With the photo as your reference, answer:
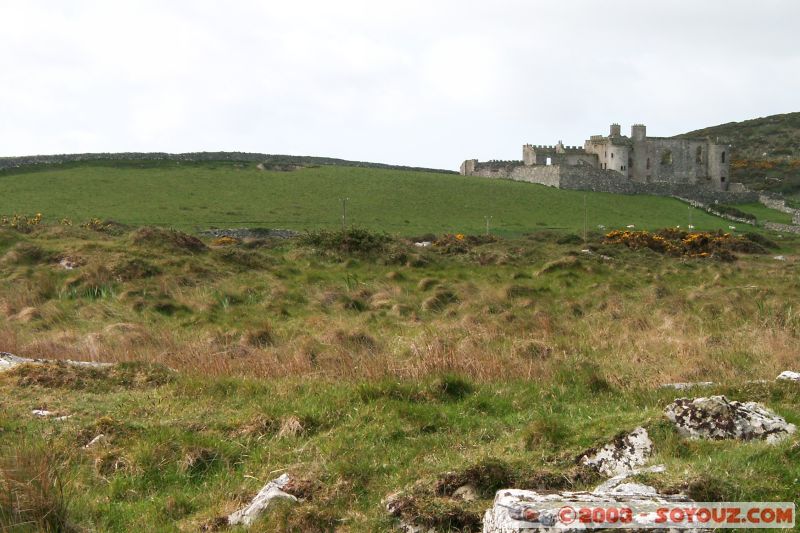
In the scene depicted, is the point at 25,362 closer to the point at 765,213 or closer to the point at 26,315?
the point at 26,315

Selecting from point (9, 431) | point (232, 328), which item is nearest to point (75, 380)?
A: point (9, 431)

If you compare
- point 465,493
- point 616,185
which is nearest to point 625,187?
point 616,185

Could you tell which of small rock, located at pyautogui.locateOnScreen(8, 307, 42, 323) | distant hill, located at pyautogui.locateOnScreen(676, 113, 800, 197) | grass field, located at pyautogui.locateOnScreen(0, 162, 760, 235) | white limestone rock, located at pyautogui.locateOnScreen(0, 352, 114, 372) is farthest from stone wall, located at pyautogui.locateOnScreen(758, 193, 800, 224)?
white limestone rock, located at pyautogui.locateOnScreen(0, 352, 114, 372)

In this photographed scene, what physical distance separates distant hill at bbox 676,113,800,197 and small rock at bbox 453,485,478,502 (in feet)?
286

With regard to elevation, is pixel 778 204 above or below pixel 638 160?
below

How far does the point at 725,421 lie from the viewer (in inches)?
268

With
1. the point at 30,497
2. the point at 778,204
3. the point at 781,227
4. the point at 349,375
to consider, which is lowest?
the point at 781,227

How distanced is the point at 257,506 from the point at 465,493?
1687 mm

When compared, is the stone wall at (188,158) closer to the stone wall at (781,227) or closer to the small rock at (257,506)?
the stone wall at (781,227)

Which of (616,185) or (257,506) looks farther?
(616,185)

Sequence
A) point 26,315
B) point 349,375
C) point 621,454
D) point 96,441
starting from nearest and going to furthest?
point 621,454 < point 96,441 < point 349,375 < point 26,315

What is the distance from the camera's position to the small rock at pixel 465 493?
5.77 meters

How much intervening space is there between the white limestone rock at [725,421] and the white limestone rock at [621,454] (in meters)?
0.49

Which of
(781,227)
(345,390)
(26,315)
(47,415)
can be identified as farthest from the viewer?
(781,227)
